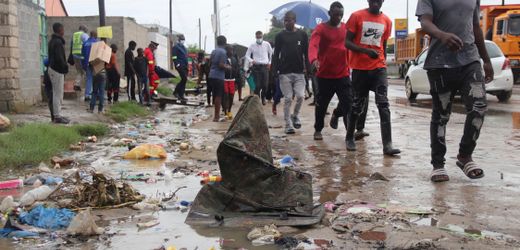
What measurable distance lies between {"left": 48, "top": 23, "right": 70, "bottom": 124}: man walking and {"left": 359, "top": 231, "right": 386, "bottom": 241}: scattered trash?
7.23 m

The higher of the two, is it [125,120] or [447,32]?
[447,32]

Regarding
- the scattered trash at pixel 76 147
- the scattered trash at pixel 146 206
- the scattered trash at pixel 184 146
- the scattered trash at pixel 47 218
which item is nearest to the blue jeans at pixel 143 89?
the scattered trash at pixel 76 147

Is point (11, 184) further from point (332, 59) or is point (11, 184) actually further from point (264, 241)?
point (332, 59)

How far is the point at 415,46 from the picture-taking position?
107ft

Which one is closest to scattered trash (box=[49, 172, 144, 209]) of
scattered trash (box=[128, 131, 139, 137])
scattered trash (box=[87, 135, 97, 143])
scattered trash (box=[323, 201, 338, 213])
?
scattered trash (box=[323, 201, 338, 213])

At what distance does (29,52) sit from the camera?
11555 mm

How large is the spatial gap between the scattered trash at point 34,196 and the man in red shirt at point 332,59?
3.92m

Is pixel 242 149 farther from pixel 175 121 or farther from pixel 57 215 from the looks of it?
pixel 175 121

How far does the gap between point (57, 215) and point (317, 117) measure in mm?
4715

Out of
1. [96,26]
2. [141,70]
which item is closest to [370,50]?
[141,70]

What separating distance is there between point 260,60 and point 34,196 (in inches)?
374

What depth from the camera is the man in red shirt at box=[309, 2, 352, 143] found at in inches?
293

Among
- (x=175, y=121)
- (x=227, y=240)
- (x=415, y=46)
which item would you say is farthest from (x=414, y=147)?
(x=415, y=46)

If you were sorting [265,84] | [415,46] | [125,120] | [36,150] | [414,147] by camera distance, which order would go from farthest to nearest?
1. [415,46]
2. [265,84]
3. [125,120]
4. [414,147]
5. [36,150]
